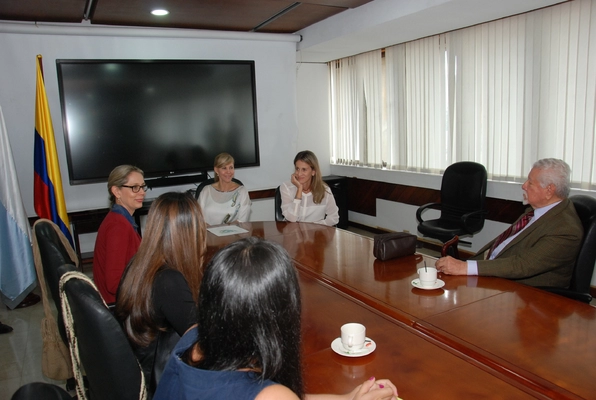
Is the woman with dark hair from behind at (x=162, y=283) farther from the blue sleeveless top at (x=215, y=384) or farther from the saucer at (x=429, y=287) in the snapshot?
the saucer at (x=429, y=287)

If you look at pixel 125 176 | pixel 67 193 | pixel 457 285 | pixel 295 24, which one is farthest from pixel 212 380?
pixel 295 24

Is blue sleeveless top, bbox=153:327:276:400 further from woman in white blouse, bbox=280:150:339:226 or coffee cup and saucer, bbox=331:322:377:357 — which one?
woman in white blouse, bbox=280:150:339:226

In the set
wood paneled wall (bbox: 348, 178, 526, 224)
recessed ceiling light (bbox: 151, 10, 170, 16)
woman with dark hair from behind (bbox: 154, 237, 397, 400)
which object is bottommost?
wood paneled wall (bbox: 348, 178, 526, 224)

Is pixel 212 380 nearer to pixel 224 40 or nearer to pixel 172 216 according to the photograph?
pixel 172 216

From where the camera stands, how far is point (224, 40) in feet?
17.0

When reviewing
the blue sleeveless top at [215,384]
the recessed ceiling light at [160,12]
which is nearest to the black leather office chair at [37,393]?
the blue sleeveless top at [215,384]

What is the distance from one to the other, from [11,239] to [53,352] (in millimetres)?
1813

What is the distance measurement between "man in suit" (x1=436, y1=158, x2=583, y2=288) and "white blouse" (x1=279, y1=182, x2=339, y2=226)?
1609 mm

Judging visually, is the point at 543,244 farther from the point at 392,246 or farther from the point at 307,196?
the point at 307,196

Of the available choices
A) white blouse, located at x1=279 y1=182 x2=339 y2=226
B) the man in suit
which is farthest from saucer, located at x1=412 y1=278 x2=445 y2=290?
white blouse, located at x1=279 y1=182 x2=339 y2=226

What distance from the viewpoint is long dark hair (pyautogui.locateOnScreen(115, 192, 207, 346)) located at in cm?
162

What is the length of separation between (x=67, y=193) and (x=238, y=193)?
1978 mm

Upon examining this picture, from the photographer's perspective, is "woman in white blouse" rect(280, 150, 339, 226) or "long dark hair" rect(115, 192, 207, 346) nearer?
"long dark hair" rect(115, 192, 207, 346)

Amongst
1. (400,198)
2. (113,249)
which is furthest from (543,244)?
(400,198)
